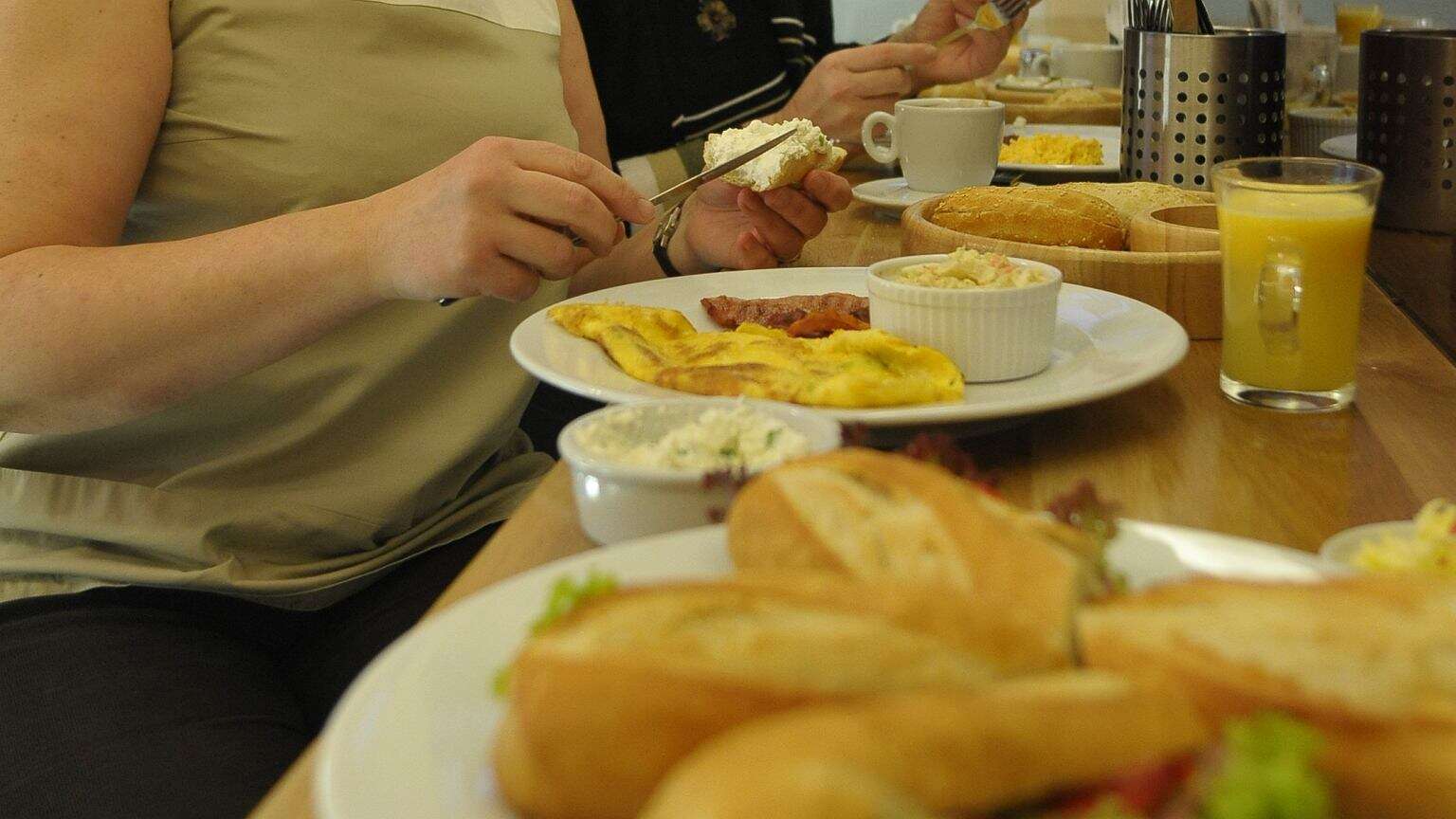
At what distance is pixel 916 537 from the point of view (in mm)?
617

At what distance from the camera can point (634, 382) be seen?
1.12 metres

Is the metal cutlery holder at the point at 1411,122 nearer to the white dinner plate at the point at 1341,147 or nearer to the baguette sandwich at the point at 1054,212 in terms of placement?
the white dinner plate at the point at 1341,147

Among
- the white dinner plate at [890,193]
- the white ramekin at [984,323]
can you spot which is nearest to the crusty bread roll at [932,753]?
the white ramekin at [984,323]

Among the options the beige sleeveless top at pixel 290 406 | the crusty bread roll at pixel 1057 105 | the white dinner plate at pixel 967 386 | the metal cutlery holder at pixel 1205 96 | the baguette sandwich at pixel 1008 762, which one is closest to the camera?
the baguette sandwich at pixel 1008 762

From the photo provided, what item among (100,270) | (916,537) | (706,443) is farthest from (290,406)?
(916,537)

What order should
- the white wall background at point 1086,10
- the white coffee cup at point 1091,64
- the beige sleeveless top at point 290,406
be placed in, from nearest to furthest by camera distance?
the beige sleeveless top at point 290,406 → the white coffee cup at point 1091,64 → the white wall background at point 1086,10

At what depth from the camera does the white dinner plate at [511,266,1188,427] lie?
0.99 meters

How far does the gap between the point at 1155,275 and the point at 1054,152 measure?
0.94m

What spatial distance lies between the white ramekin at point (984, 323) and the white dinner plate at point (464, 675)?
39 centimetres

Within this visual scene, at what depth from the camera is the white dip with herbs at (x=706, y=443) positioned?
0.83 m

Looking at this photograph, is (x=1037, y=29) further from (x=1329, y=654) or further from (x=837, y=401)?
(x=1329, y=654)

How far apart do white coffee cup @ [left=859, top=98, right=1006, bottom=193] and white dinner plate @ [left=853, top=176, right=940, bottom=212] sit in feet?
0.08

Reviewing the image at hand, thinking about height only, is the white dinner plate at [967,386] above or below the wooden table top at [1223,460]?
above

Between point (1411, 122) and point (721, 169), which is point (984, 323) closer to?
point (721, 169)
